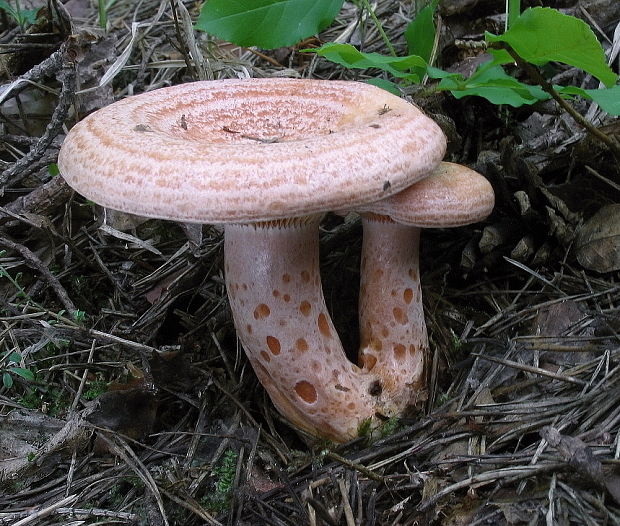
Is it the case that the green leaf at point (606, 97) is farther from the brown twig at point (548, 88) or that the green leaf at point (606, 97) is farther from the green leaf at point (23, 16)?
the green leaf at point (23, 16)

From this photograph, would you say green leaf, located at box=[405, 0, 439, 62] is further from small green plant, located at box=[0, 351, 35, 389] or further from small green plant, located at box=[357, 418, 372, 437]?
small green plant, located at box=[0, 351, 35, 389]

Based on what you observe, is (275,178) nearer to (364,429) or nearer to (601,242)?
(364,429)

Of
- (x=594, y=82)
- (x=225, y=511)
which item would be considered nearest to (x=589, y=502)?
(x=225, y=511)

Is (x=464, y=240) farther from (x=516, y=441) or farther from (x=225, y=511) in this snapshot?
(x=225, y=511)

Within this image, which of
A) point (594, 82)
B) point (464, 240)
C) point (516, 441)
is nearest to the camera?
point (516, 441)

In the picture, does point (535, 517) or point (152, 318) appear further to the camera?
point (152, 318)

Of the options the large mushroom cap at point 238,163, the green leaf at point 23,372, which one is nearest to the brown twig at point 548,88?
the large mushroom cap at point 238,163

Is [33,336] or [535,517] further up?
[535,517]
